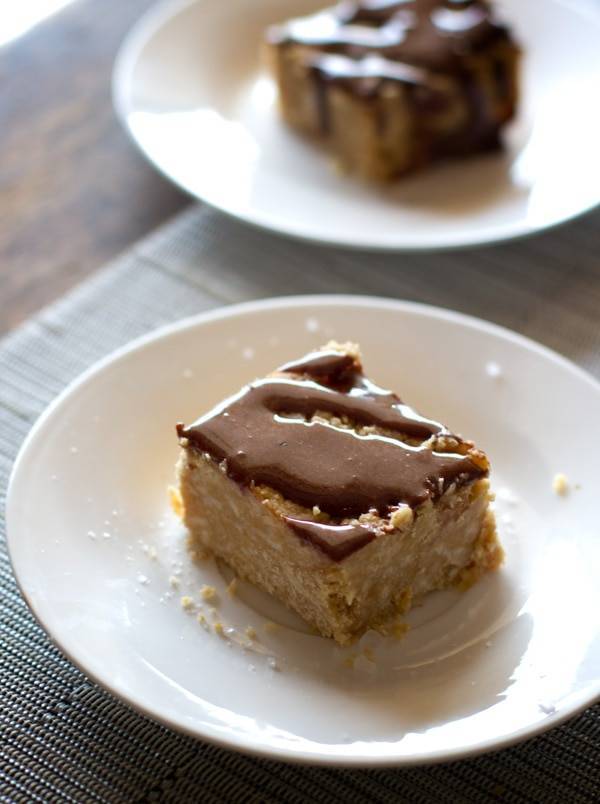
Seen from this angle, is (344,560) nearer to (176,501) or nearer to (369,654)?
(369,654)

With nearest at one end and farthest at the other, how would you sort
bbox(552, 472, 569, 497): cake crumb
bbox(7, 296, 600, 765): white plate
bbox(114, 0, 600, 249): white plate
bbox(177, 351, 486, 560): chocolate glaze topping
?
1. bbox(7, 296, 600, 765): white plate
2. bbox(177, 351, 486, 560): chocolate glaze topping
3. bbox(552, 472, 569, 497): cake crumb
4. bbox(114, 0, 600, 249): white plate

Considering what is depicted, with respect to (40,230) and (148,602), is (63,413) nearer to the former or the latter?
(148,602)

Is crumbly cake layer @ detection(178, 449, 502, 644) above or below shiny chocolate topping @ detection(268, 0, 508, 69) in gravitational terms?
below

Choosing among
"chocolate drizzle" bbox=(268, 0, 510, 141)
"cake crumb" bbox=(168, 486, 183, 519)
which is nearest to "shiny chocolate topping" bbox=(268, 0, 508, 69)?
"chocolate drizzle" bbox=(268, 0, 510, 141)

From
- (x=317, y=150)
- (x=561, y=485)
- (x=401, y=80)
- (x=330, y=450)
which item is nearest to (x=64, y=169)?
(x=317, y=150)

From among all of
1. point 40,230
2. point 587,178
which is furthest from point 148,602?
point 587,178

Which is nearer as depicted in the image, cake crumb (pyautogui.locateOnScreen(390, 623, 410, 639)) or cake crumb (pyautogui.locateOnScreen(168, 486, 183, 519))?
cake crumb (pyautogui.locateOnScreen(390, 623, 410, 639))

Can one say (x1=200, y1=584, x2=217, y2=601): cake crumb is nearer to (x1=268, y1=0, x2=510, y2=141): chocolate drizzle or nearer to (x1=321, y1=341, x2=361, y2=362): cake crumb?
(x1=321, y1=341, x2=361, y2=362): cake crumb
